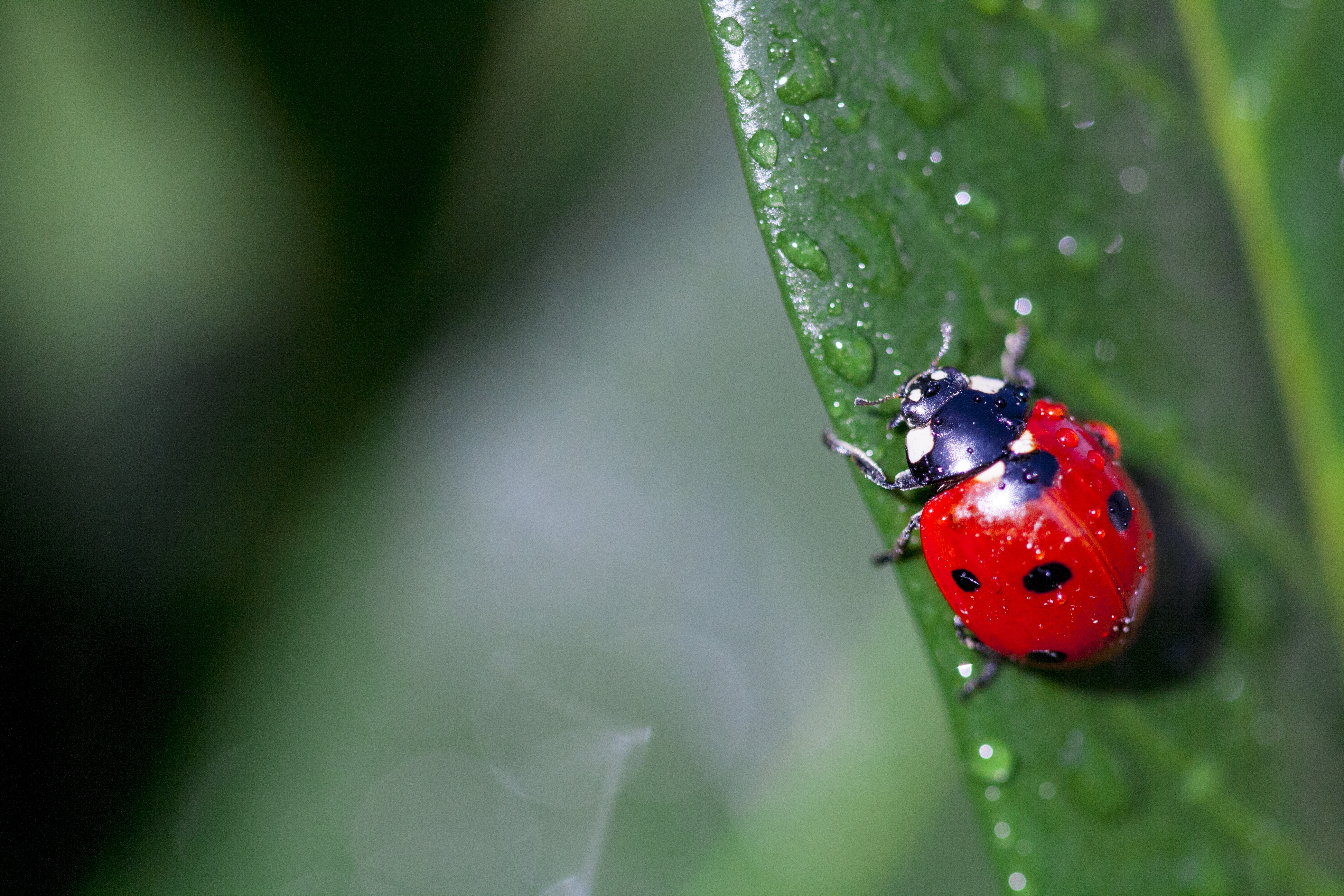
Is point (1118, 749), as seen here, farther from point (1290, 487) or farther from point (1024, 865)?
point (1290, 487)

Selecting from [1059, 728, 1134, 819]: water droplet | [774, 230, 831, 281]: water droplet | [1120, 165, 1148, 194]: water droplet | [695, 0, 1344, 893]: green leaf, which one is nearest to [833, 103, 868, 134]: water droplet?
[695, 0, 1344, 893]: green leaf

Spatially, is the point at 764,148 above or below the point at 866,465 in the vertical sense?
above

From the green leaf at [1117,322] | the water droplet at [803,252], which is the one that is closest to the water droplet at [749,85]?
the green leaf at [1117,322]

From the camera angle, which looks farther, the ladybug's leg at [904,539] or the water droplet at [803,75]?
the ladybug's leg at [904,539]

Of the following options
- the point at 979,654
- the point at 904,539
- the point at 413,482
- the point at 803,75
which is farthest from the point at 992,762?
the point at 413,482

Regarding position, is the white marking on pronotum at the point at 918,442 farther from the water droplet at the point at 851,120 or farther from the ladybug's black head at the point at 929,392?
the water droplet at the point at 851,120

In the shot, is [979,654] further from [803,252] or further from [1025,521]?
[803,252]

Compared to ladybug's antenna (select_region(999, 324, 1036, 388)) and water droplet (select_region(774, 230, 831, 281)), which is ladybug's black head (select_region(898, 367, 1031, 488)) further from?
water droplet (select_region(774, 230, 831, 281))
